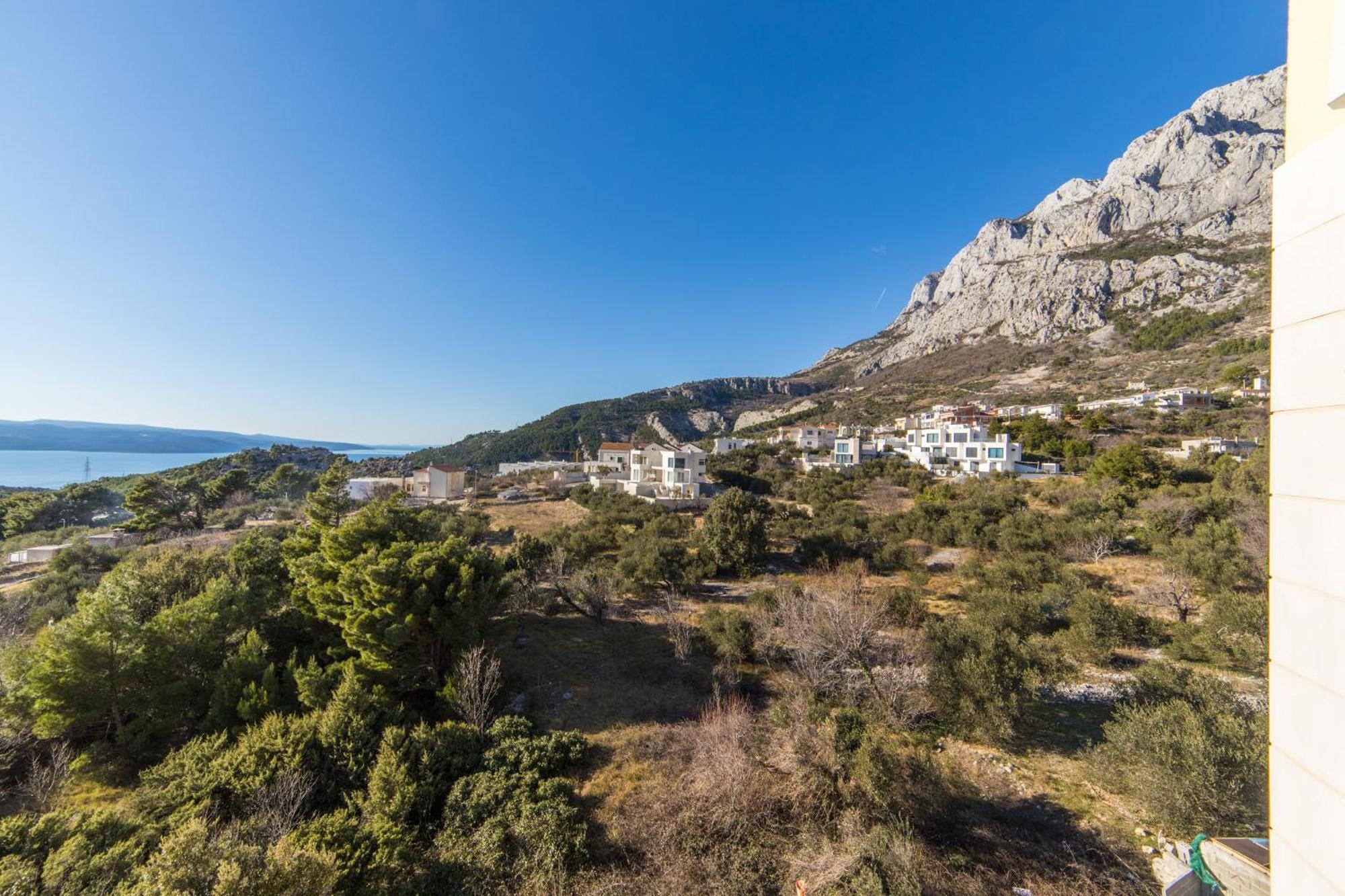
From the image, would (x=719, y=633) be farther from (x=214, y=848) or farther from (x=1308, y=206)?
(x=1308, y=206)

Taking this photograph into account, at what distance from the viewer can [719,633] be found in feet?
37.1

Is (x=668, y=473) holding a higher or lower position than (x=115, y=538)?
higher

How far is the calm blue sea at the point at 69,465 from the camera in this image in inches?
2300

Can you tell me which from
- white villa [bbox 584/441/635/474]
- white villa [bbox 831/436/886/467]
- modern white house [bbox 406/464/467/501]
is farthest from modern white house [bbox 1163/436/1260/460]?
modern white house [bbox 406/464/467/501]

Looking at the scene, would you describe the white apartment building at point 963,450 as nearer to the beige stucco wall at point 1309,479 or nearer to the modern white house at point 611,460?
the modern white house at point 611,460

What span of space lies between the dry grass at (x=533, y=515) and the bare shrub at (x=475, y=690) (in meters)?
13.8

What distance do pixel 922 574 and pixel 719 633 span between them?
8805 millimetres

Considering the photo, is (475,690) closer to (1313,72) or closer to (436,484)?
(1313,72)

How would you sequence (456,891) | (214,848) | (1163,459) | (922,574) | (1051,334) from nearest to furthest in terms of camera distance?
1. (214,848)
2. (456,891)
3. (922,574)
4. (1163,459)
5. (1051,334)

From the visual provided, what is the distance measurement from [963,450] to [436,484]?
43.7 metres

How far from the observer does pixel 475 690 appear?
339 inches

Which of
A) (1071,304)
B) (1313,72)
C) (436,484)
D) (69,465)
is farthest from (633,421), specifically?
(69,465)

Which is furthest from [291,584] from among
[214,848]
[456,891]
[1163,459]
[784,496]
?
[1163,459]

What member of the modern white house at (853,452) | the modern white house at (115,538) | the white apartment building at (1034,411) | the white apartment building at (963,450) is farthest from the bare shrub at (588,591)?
the white apartment building at (1034,411)
